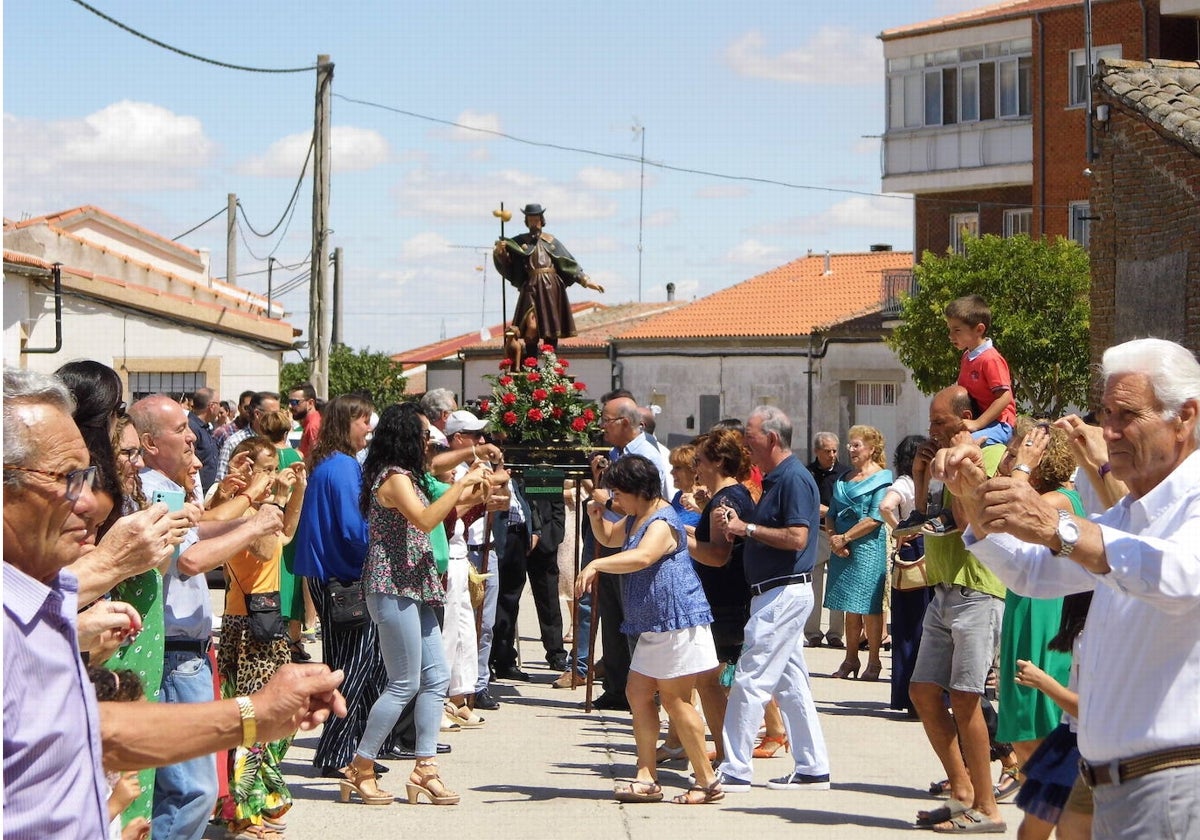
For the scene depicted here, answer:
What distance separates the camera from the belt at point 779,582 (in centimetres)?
831

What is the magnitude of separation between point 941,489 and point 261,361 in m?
21.6

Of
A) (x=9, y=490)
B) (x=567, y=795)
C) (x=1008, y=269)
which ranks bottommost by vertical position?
(x=567, y=795)

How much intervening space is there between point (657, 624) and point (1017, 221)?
34343 mm

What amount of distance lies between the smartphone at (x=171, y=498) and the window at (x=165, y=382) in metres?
22.1

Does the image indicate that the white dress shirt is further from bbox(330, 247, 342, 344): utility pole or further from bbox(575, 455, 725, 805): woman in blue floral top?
bbox(330, 247, 342, 344): utility pole

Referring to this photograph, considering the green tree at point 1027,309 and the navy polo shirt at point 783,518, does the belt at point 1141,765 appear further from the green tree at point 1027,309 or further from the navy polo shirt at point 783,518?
the green tree at point 1027,309

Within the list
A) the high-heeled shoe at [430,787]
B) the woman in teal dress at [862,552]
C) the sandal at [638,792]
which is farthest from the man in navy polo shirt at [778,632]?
the woman in teal dress at [862,552]

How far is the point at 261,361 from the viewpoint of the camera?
2859 centimetres

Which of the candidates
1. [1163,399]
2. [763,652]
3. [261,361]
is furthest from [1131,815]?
[261,361]

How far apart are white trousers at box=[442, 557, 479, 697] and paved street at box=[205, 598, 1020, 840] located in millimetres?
340

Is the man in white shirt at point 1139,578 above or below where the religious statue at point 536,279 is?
below

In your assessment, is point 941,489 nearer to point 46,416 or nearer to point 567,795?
point 567,795

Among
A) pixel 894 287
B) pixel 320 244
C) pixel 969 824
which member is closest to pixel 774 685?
pixel 969 824

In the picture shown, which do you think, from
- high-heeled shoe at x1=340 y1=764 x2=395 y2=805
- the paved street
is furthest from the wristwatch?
high-heeled shoe at x1=340 y1=764 x2=395 y2=805
